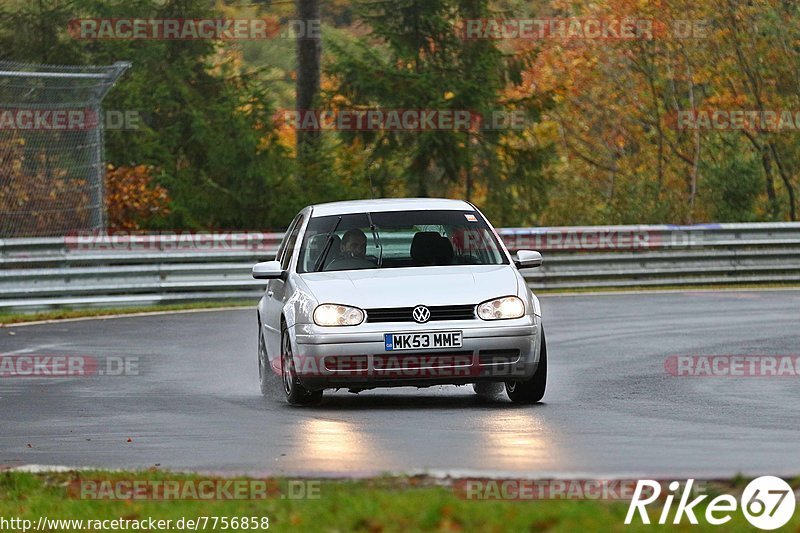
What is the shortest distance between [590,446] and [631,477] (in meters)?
1.89

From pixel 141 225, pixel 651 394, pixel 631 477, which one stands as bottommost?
pixel 141 225

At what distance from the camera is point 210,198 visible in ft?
111

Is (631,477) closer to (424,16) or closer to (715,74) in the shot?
(424,16)

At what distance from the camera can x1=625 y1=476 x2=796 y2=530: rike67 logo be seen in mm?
7293

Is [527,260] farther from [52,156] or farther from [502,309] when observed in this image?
[52,156]

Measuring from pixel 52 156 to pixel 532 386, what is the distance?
13952 mm

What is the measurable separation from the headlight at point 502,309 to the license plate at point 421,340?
0.92 feet

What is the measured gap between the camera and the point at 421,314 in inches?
490

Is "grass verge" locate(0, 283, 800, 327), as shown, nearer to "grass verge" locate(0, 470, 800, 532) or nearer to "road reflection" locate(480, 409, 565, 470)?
"road reflection" locate(480, 409, 565, 470)

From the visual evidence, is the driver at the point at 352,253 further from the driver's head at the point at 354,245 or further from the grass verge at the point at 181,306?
the grass verge at the point at 181,306

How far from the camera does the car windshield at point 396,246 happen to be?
13.4 meters

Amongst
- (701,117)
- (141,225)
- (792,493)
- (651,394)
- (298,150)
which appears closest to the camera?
(792,493)

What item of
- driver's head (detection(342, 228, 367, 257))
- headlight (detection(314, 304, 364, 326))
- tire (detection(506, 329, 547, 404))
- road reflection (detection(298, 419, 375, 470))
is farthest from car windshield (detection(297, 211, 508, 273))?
road reflection (detection(298, 419, 375, 470))

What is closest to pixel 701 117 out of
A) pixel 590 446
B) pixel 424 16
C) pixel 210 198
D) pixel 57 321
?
pixel 424 16
